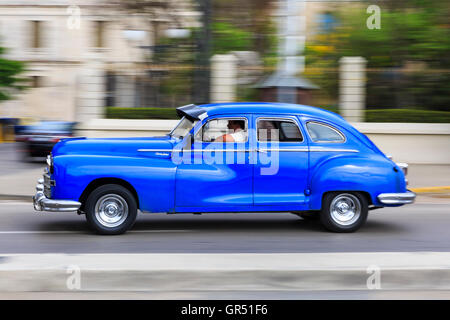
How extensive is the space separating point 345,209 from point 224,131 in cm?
193

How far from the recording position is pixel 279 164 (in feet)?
28.9

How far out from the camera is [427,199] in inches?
A: 538

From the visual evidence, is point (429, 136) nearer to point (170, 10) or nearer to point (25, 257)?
point (170, 10)

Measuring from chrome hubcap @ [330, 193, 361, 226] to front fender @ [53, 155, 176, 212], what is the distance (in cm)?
216

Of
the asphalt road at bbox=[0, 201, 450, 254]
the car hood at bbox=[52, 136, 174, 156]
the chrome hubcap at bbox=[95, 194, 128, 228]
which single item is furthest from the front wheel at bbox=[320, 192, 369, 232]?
the chrome hubcap at bbox=[95, 194, 128, 228]

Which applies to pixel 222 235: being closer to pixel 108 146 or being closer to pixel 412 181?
pixel 108 146

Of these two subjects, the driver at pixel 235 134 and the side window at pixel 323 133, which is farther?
the side window at pixel 323 133

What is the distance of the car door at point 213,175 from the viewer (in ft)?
28.3

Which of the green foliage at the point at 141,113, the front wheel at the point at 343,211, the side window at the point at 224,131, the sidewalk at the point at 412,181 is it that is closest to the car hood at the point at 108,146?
the side window at the point at 224,131

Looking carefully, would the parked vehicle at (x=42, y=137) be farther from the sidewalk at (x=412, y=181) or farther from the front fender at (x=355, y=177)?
the front fender at (x=355, y=177)

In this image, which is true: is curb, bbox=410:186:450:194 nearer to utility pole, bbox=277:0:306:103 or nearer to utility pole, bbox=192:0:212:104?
utility pole, bbox=277:0:306:103

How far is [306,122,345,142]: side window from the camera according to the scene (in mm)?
8984

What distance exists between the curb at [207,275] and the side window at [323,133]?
2.65 meters
